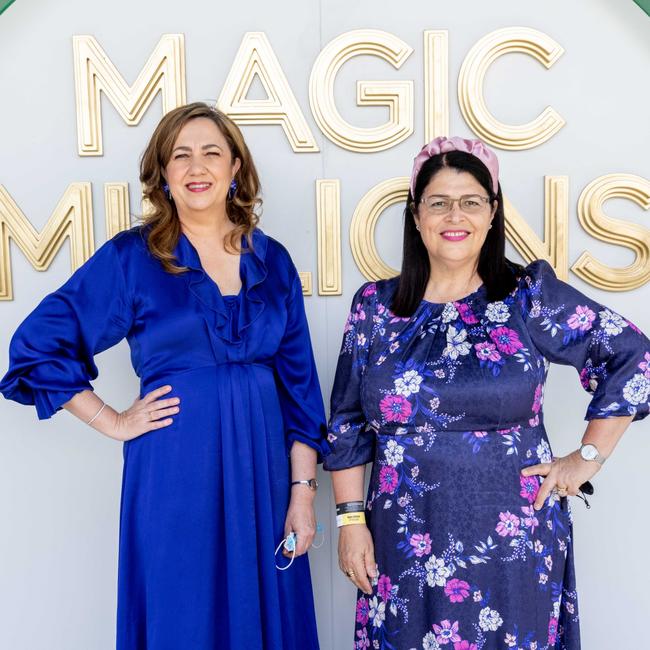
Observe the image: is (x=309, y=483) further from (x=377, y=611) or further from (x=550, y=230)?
(x=550, y=230)

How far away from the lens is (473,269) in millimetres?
1880

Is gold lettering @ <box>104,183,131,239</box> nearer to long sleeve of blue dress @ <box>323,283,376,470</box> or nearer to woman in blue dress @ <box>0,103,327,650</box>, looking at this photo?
woman in blue dress @ <box>0,103,327,650</box>

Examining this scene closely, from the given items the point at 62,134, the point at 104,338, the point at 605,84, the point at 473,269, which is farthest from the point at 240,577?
the point at 605,84

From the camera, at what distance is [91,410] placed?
1.91 meters

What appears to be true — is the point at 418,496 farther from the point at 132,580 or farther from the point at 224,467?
the point at 132,580

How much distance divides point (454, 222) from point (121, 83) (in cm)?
127

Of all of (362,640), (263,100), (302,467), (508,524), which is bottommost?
(362,640)

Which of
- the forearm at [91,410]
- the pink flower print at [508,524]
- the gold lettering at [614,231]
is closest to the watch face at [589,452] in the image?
the pink flower print at [508,524]

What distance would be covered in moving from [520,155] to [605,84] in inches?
14.5

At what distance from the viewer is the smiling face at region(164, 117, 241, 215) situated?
1877 millimetres

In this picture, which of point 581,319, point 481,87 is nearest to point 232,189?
point 481,87

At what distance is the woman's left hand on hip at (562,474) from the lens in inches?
68.2

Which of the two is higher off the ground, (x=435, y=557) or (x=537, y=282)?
(x=537, y=282)

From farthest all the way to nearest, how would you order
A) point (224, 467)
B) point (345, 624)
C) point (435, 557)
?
point (345, 624), point (224, 467), point (435, 557)
